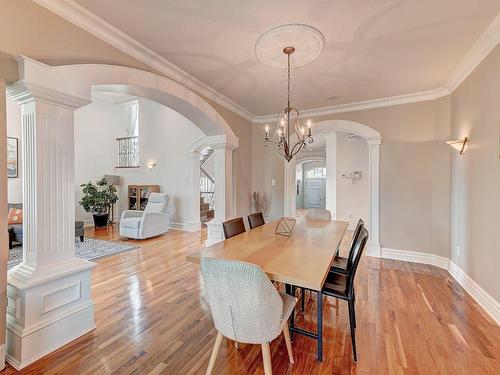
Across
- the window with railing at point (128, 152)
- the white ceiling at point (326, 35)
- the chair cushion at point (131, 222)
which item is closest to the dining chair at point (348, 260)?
the white ceiling at point (326, 35)

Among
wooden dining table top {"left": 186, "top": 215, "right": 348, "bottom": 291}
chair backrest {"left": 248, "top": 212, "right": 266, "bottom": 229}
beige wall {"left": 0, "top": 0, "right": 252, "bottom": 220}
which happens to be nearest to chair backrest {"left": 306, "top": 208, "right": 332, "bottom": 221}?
wooden dining table top {"left": 186, "top": 215, "right": 348, "bottom": 291}

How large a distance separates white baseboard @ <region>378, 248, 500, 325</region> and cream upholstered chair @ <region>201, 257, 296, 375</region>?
2.35 m

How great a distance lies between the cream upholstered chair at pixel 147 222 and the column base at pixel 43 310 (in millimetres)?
3369

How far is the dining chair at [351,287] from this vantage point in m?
1.82

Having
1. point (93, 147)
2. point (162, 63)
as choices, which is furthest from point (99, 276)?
point (93, 147)

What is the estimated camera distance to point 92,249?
4562mm

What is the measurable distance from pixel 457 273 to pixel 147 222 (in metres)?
5.44

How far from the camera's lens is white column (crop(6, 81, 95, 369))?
5.62ft

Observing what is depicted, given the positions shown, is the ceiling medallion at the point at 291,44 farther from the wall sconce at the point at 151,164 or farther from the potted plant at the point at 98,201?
the potted plant at the point at 98,201

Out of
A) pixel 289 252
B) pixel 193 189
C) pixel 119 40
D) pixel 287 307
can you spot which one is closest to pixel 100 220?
pixel 193 189

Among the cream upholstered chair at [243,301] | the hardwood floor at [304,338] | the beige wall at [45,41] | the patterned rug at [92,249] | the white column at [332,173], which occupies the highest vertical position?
the beige wall at [45,41]

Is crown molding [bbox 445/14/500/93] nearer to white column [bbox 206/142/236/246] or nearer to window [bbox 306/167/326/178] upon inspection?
white column [bbox 206/142/236/246]

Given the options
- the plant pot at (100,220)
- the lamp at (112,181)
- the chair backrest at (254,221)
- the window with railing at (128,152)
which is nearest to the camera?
the chair backrest at (254,221)

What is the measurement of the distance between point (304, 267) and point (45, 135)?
2099 mm
